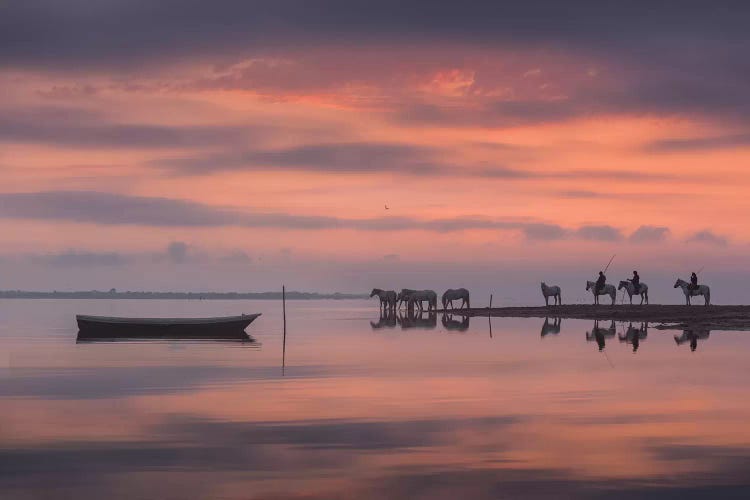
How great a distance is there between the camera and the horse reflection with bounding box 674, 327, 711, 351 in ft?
150

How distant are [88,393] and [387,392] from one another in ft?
25.9

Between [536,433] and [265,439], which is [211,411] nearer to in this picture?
[265,439]

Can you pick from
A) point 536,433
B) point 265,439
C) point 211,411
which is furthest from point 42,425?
point 536,433

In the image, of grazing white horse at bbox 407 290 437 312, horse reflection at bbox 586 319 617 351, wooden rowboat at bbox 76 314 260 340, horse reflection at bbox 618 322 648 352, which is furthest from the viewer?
grazing white horse at bbox 407 290 437 312

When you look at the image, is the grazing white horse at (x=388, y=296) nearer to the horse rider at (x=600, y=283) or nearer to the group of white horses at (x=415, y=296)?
the group of white horses at (x=415, y=296)

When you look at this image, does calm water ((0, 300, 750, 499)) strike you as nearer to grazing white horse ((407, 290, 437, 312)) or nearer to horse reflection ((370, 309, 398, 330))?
horse reflection ((370, 309, 398, 330))

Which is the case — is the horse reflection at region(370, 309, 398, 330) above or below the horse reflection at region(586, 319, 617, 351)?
above

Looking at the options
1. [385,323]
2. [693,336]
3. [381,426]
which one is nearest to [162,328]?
[385,323]

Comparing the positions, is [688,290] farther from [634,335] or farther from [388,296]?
[388,296]

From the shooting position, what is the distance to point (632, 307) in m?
78.6

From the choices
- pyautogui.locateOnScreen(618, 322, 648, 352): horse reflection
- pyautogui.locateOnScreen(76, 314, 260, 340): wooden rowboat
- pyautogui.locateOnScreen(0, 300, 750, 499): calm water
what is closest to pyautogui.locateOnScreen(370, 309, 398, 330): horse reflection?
pyautogui.locateOnScreen(76, 314, 260, 340): wooden rowboat

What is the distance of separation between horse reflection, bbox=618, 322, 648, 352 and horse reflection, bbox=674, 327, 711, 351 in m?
1.76

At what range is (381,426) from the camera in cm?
2059

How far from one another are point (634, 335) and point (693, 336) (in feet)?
9.90
